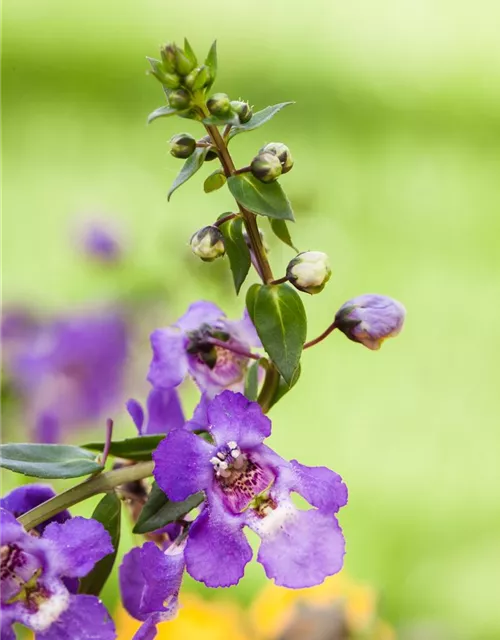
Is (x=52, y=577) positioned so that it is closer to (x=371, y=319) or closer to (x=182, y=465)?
(x=182, y=465)

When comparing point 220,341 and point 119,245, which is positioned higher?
point 220,341

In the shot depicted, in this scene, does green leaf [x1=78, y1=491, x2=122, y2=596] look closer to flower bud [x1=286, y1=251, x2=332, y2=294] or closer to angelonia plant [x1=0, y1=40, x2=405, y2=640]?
angelonia plant [x1=0, y1=40, x2=405, y2=640]

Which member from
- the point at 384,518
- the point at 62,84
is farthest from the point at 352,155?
the point at 384,518

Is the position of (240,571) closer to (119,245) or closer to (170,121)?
(119,245)

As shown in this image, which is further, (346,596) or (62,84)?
(62,84)

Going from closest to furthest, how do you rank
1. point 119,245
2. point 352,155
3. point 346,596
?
1. point 346,596
2. point 119,245
3. point 352,155

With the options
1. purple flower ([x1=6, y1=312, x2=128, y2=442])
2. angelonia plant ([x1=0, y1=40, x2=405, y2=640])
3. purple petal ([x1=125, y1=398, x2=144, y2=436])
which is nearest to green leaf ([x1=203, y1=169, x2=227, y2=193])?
angelonia plant ([x1=0, y1=40, x2=405, y2=640])

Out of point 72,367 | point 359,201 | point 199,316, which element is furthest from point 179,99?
point 359,201
